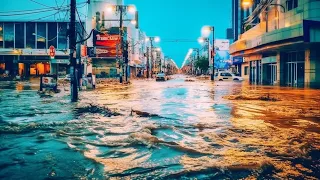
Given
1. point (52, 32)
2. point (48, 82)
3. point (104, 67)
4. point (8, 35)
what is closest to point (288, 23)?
point (48, 82)

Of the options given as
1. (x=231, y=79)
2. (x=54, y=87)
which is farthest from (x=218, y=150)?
(x=231, y=79)

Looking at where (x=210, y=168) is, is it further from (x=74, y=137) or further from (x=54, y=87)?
(x=54, y=87)

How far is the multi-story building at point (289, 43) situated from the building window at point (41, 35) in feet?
143

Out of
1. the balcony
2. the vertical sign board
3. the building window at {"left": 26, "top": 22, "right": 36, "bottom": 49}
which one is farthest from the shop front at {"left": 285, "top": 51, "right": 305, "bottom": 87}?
the building window at {"left": 26, "top": 22, "right": 36, "bottom": 49}

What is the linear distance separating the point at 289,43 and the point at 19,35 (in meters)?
61.1

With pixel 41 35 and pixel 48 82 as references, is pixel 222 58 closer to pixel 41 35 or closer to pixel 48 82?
pixel 41 35

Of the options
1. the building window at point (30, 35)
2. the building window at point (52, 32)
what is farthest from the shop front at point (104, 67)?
the building window at point (30, 35)

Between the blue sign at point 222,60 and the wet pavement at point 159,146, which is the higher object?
the blue sign at point 222,60

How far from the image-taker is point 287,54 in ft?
146

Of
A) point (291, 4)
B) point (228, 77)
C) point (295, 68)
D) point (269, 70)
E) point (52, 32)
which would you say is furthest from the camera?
point (52, 32)

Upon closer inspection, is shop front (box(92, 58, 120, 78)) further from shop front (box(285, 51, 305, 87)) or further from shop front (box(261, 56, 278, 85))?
shop front (box(285, 51, 305, 87))

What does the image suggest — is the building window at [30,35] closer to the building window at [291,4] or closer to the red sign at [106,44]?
the red sign at [106,44]

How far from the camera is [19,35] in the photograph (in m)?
78.8

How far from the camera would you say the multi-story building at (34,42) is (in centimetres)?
7712
